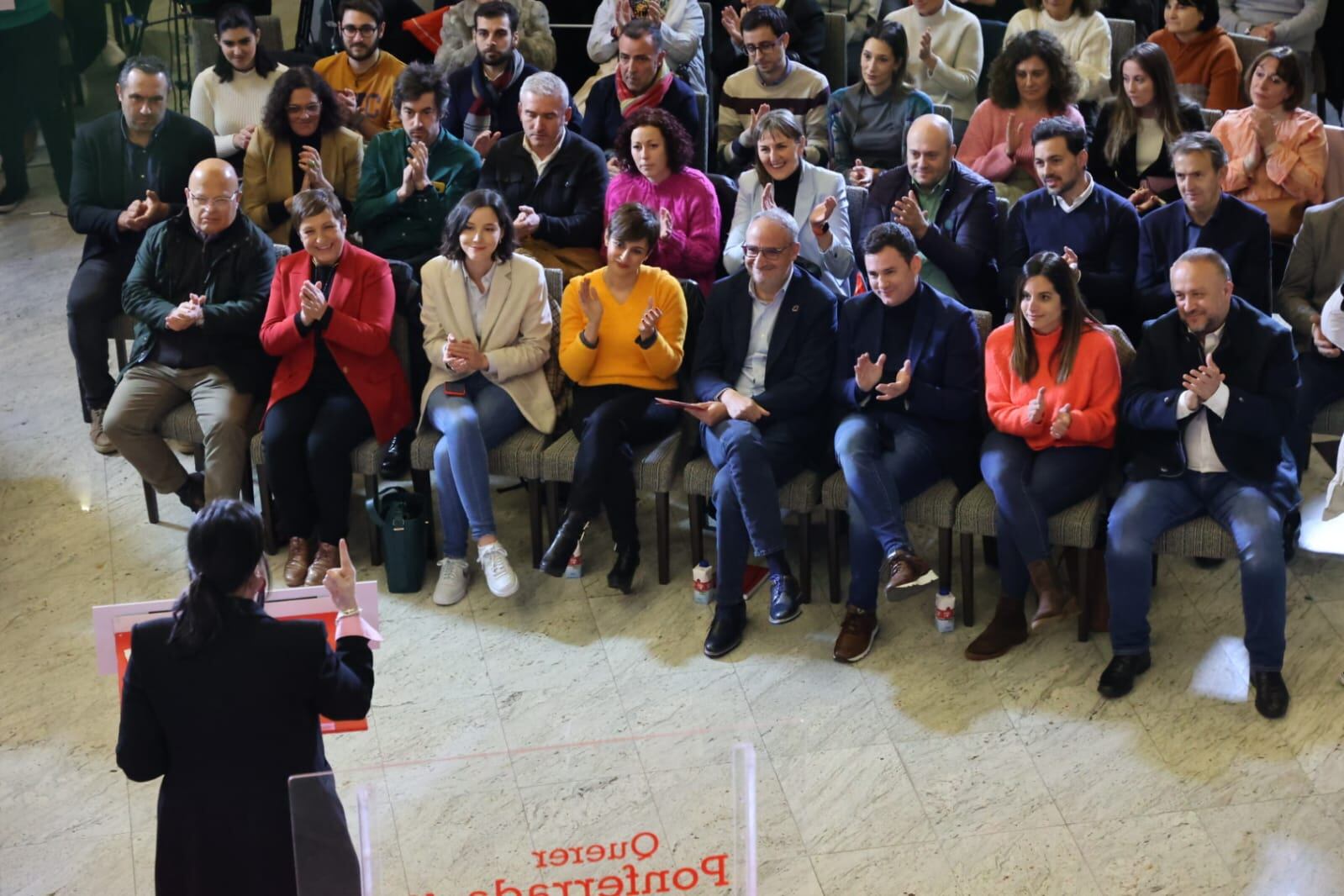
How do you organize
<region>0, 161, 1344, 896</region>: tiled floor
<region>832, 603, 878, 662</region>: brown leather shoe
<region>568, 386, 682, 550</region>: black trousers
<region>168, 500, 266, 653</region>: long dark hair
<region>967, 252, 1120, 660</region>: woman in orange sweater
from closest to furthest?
<region>168, 500, 266, 653</region>: long dark hair → <region>0, 161, 1344, 896</region>: tiled floor → <region>967, 252, 1120, 660</region>: woman in orange sweater → <region>832, 603, 878, 662</region>: brown leather shoe → <region>568, 386, 682, 550</region>: black trousers

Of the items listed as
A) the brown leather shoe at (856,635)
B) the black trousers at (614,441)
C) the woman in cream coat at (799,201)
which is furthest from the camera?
the woman in cream coat at (799,201)

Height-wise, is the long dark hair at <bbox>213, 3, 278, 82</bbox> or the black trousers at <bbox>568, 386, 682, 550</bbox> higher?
the long dark hair at <bbox>213, 3, 278, 82</bbox>

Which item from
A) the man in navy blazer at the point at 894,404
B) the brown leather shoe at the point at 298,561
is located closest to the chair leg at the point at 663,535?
the man in navy blazer at the point at 894,404

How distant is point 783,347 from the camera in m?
5.70

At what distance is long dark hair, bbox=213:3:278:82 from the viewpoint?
707cm

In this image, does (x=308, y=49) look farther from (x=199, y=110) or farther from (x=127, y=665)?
Answer: (x=127, y=665)

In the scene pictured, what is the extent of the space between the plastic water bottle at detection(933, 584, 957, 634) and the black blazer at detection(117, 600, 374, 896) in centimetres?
249

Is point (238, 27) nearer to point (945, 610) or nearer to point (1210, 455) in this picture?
point (945, 610)

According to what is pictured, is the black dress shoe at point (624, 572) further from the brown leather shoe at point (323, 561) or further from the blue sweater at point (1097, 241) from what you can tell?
the blue sweater at point (1097, 241)

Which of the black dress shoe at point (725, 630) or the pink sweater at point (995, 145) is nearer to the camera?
the black dress shoe at point (725, 630)

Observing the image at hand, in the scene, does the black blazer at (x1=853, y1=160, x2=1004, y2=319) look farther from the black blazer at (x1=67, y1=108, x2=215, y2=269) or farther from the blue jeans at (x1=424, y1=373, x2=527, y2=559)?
the black blazer at (x1=67, y1=108, x2=215, y2=269)

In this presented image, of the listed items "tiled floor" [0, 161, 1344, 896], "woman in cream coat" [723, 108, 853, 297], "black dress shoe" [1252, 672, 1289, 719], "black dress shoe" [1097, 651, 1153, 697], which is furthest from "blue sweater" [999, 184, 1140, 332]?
"black dress shoe" [1252, 672, 1289, 719]

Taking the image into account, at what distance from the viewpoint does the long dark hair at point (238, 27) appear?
7.07m

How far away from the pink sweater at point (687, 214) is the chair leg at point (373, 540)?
118 cm
